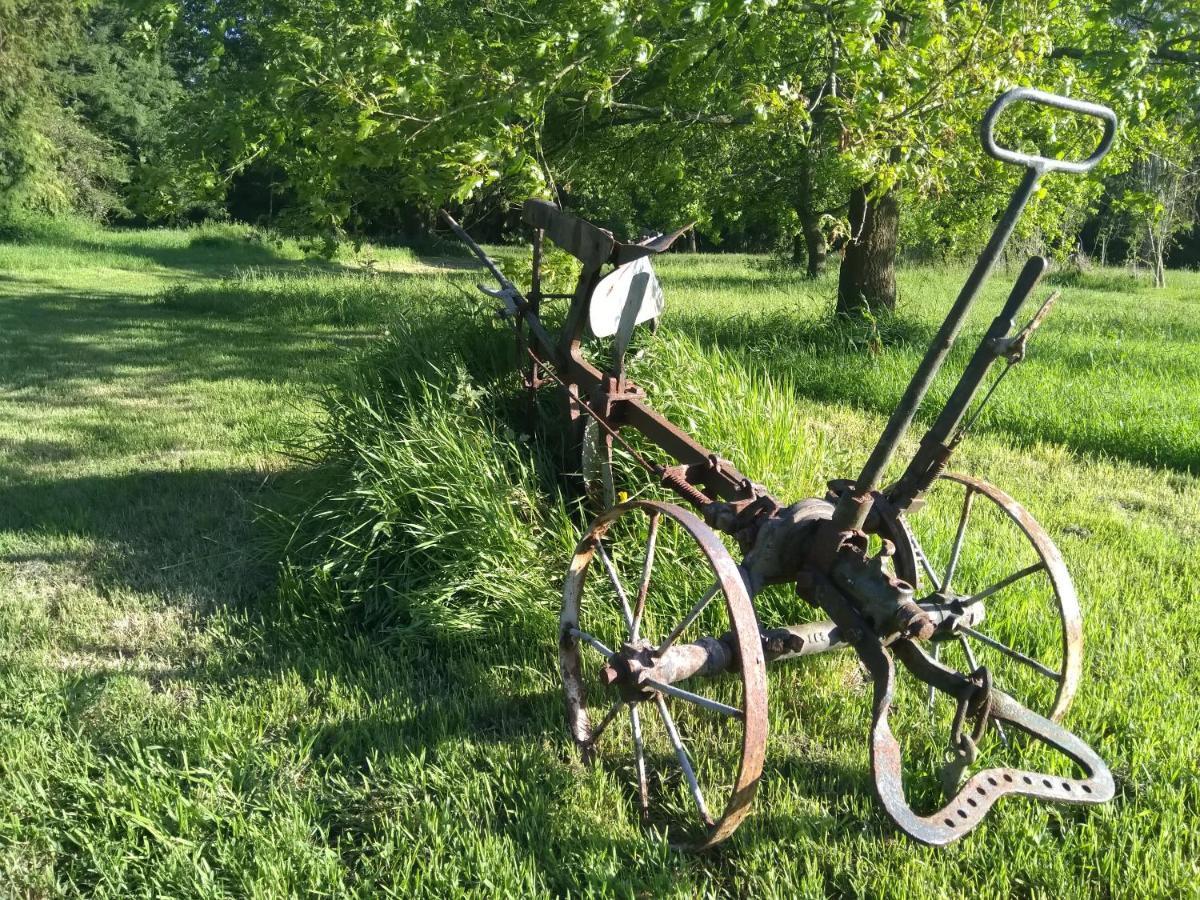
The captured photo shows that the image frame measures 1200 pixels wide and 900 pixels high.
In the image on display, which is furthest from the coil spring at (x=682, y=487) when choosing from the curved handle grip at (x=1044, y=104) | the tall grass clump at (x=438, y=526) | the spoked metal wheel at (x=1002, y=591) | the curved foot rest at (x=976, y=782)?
the curved handle grip at (x=1044, y=104)

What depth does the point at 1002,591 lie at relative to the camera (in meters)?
3.55

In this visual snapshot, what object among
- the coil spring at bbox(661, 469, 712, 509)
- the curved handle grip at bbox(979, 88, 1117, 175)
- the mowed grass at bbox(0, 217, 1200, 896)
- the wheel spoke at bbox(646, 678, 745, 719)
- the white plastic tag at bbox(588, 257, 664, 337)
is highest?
the curved handle grip at bbox(979, 88, 1117, 175)

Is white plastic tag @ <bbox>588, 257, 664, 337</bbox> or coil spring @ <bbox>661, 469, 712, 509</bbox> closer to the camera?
coil spring @ <bbox>661, 469, 712, 509</bbox>

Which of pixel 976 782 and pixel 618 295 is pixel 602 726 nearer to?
pixel 976 782

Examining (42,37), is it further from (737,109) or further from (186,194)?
(737,109)

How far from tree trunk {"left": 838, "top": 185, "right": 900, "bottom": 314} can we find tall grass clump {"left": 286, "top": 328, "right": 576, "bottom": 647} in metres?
6.42

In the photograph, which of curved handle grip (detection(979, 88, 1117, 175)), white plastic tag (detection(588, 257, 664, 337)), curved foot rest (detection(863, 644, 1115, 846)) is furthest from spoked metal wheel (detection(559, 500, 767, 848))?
curved handle grip (detection(979, 88, 1117, 175))

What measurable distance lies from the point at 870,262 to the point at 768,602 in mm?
7176

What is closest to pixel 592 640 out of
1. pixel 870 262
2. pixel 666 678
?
pixel 666 678

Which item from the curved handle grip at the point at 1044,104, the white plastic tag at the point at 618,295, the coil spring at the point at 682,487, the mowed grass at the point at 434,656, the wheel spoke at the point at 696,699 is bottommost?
the mowed grass at the point at 434,656

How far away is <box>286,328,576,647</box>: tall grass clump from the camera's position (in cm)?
351

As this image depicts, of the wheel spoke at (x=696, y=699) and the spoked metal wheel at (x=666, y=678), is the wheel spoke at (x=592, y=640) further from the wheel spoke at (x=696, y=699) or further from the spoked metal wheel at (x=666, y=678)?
the wheel spoke at (x=696, y=699)

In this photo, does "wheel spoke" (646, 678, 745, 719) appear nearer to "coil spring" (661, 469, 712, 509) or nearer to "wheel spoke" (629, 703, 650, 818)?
"wheel spoke" (629, 703, 650, 818)

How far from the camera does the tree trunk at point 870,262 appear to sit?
31.6 feet
